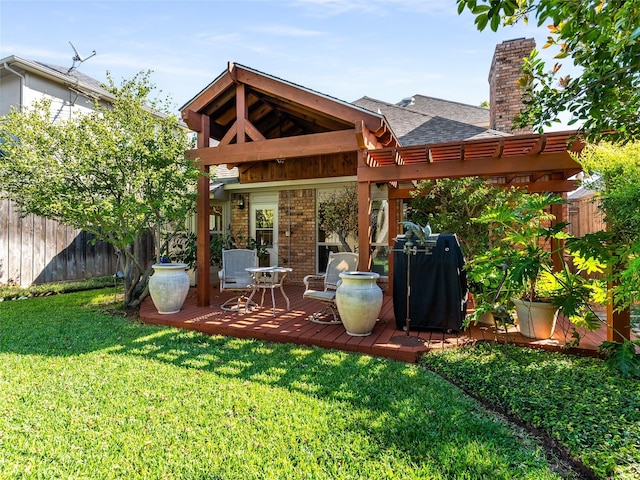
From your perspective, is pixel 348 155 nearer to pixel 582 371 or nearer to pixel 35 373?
pixel 582 371

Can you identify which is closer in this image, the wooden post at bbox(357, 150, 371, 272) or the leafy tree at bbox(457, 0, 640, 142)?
the leafy tree at bbox(457, 0, 640, 142)

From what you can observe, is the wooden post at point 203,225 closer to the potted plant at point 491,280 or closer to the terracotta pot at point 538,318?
the potted plant at point 491,280

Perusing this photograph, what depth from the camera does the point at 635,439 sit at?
223 centimetres

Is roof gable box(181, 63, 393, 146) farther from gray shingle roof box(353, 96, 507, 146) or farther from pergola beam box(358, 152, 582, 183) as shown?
gray shingle roof box(353, 96, 507, 146)

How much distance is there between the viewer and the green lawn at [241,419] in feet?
6.85

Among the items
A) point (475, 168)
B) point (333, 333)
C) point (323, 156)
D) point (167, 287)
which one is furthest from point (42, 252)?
point (475, 168)

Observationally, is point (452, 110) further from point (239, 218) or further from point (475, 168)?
point (475, 168)

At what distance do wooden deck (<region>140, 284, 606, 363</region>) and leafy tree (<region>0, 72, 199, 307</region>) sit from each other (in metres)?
1.77

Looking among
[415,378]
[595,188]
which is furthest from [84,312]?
[595,188]

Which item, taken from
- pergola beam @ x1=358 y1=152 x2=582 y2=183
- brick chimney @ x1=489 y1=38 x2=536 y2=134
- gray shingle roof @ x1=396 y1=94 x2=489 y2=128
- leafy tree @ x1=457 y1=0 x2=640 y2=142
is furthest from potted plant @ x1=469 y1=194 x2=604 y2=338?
gray shingle roof @ x1=396 y1=94 x2=489 y2=128

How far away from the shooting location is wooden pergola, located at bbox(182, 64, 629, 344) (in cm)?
466

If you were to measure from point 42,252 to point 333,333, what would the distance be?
8.28 m

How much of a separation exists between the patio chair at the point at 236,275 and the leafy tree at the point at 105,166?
1.25 meters

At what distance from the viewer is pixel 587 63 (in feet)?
9.64
